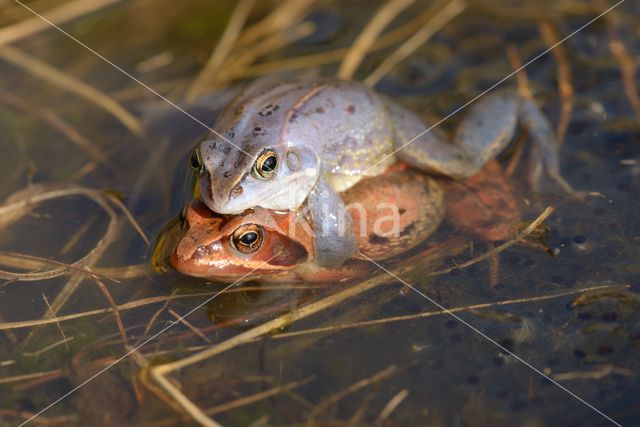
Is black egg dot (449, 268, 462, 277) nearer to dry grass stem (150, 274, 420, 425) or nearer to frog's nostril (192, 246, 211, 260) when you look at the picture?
dry grass stem (150, 274, 420, 425)

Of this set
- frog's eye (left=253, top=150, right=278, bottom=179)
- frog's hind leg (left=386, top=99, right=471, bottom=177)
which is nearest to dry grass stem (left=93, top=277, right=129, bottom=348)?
frog's eye (left=253, top=150, right=278, bottom=179)

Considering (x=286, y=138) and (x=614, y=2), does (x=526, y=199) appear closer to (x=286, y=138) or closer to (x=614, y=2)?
(x=286, y=138)

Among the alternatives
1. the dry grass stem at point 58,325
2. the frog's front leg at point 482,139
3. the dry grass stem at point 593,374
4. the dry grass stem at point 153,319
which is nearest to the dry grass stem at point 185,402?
the dry grass stem at point 153,319

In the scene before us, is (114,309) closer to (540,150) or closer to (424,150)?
(424,150)

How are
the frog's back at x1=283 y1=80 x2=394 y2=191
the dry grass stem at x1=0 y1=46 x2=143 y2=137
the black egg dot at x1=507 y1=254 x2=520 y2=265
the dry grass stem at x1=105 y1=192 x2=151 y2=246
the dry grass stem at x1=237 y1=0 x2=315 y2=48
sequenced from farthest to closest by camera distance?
the dry grass stem at x1=237 y1=0 x2=315 y2=48, the dry grass stem at x1=0 y1=46 x2=143 y2=137, the dry grass stem at x1=105 y1=192 x2=151 y2=246, the frog's back at x1=283 y1=80 x2=394 y2=191, the black egg dot at x1=507 y1=254 x2=520 y2=265

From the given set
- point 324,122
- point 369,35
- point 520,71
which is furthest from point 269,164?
point 520,71
